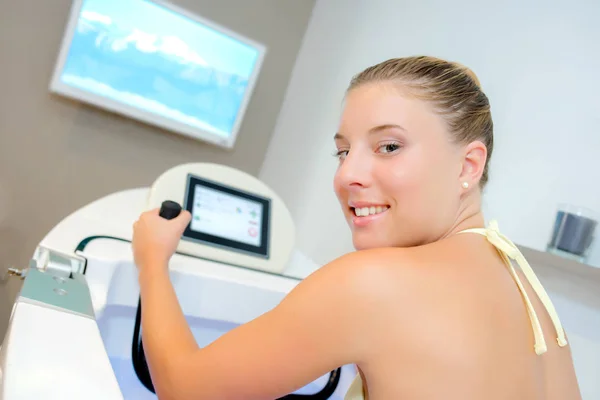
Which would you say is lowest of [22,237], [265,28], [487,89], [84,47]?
[22,237]

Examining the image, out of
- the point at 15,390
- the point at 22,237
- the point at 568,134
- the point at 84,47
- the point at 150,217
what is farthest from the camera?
the point at 22,237

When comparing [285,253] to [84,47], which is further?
[84,47]

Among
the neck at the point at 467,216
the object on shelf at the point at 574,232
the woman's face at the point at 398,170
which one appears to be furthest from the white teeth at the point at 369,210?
the object on shelf at the point at 574,232

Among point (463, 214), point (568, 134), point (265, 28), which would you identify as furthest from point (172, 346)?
point (265, 28)

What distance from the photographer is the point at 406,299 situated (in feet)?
1.83

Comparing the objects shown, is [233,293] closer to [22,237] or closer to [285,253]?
[285,253]

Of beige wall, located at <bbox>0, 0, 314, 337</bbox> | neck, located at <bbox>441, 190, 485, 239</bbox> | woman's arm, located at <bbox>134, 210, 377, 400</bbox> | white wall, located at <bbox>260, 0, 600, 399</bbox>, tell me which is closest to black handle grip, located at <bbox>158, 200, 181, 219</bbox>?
woman's arm, located at <bbox>134, 210, 377, 400</bbox>

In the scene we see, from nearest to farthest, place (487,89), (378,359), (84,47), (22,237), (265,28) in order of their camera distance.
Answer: (378,359) < (487,89) < (84,47) < (22,237) < (265,28)

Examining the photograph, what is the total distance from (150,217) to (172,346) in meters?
0.34

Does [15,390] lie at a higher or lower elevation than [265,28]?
lower

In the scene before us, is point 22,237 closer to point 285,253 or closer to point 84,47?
point 84,47

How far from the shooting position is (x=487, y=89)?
134cm

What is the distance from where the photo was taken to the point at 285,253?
3.87 ft

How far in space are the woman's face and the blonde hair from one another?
0.02 metres
